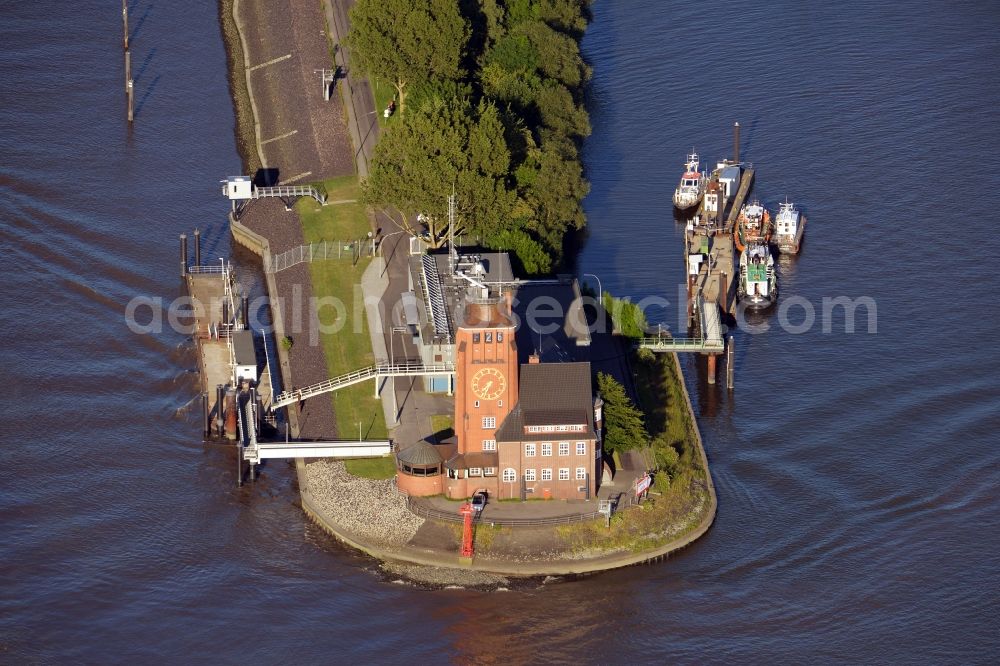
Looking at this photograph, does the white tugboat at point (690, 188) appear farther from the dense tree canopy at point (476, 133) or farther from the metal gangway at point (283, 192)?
the metal gangway at point (283, 192)

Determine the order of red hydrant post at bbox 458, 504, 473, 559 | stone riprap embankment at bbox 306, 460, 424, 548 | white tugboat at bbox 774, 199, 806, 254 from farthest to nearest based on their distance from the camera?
white tugboat at bbox 774, 199, 806, 254, stone riprap embankment at bbox 306, 460, 424, 548, red hydrant post at bbox 458, 504, 473, 559

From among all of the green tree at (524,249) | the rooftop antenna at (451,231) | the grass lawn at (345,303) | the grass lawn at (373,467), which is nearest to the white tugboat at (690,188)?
the green tree at (524,249)

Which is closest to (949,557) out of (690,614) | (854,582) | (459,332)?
(854,582)

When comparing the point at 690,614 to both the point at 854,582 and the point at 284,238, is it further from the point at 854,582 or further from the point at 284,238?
the point at 284,238

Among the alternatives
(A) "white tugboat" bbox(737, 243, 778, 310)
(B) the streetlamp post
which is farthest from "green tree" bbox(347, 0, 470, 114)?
(B) the streetlamp post

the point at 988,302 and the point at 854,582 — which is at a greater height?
the point at 988,302

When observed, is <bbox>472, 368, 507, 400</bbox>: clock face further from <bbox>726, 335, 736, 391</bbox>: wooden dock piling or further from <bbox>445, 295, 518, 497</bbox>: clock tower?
<bbox>726, 335, 736, 391</bbox>: wooden dock piling

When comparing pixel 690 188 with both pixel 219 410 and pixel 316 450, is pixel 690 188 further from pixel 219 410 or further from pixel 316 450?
pixel 316 450
